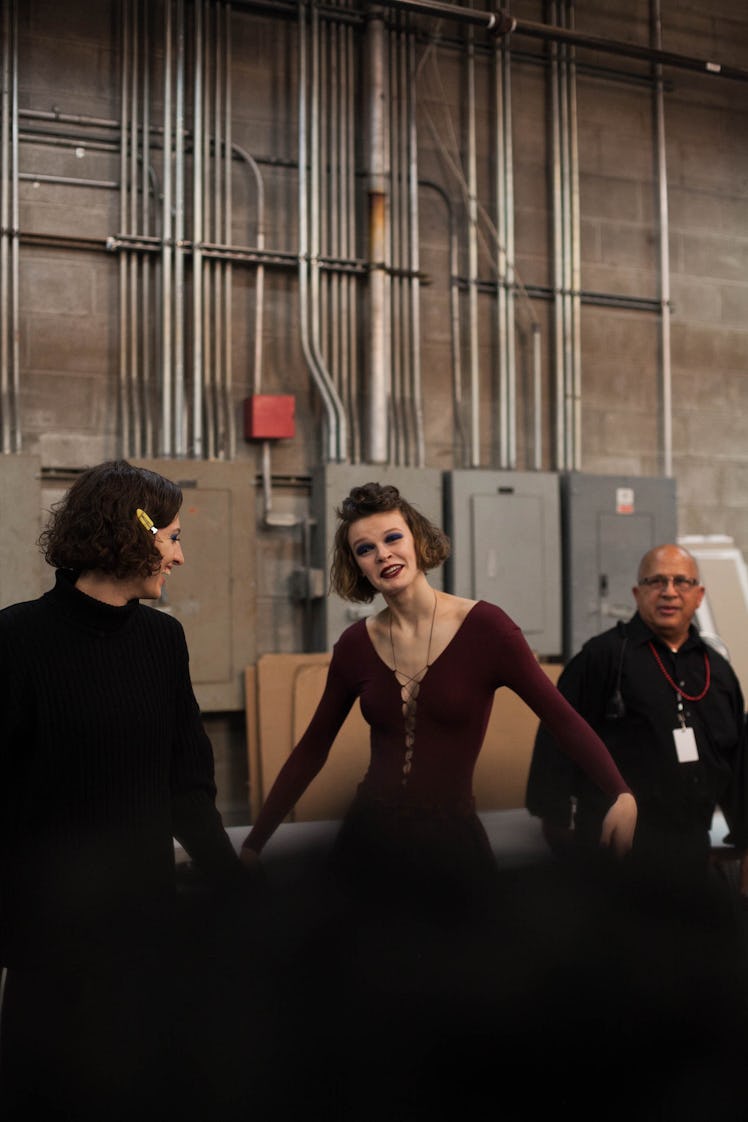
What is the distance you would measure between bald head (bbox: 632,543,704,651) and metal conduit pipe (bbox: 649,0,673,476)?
8.82 ft

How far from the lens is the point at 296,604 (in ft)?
14.8

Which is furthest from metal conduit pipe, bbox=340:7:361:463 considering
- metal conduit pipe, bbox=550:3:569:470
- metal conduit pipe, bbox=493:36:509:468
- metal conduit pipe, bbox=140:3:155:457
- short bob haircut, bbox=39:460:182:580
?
short bob haircut, bbox=39:460:182:580

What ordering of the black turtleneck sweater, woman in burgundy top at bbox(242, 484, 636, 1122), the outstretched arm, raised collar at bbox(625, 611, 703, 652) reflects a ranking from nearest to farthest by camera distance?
woman in burgundy top at bbox(242, 484, 636, 1122), the black turtleneck sweater, the outstretched arm, raised collar at bbox(625, 611, 703, 652)

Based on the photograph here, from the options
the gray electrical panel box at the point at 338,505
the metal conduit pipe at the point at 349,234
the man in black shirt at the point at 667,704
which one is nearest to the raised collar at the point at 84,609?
the man in black shirt at the point at 667,704

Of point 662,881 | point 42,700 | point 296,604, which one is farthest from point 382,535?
point 296,604

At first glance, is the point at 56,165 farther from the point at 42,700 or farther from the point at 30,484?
the point at 42,700

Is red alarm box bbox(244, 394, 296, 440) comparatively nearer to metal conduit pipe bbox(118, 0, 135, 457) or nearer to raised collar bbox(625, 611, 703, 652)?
metal conduit pipe bbox(118, 0, 135, 457)

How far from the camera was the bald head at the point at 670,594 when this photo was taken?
2.46 metres

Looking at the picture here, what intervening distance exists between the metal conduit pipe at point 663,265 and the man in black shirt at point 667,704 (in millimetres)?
2732

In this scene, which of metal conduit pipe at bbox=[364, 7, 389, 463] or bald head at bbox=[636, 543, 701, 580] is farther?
metal conduit pipe at bbox=[364, 7, 389, 463]

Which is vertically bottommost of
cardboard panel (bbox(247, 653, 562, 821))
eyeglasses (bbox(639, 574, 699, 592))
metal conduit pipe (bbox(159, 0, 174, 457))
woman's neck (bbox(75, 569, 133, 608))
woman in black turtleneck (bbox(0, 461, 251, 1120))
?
cardboard panel (bbox(247, 653, 562, 821))

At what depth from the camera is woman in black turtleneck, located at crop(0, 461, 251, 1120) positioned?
53 cm

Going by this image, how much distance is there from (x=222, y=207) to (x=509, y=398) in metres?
1.47

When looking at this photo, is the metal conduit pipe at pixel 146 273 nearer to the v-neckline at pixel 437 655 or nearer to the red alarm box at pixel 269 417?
the red alarm box at pixel 269 417
